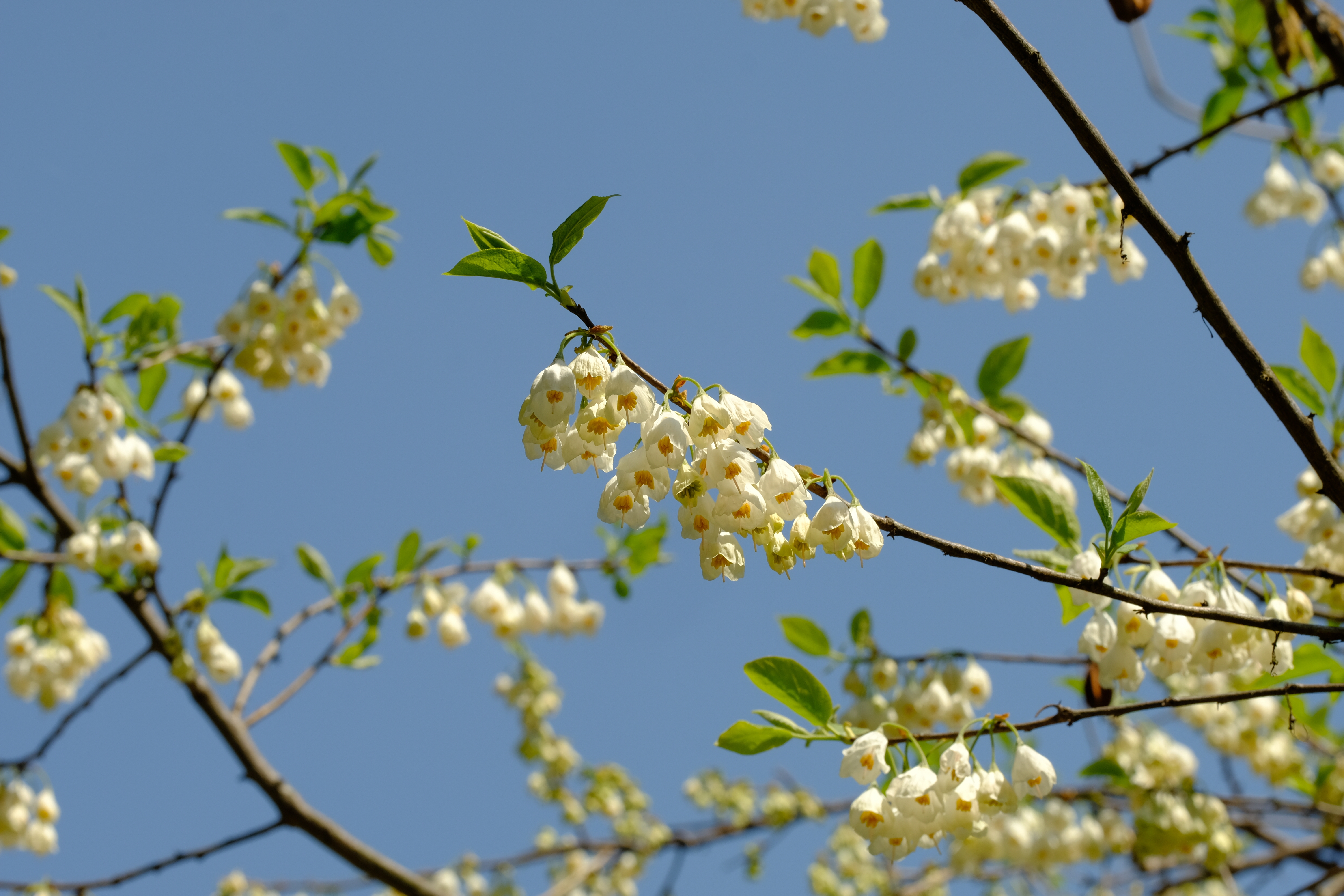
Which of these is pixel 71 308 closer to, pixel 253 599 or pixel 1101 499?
pixel 253 599

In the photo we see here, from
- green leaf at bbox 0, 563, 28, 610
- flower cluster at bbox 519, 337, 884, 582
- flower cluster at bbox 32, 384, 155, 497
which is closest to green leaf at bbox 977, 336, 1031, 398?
flower cluster at bbox 519, 337, 884, 582

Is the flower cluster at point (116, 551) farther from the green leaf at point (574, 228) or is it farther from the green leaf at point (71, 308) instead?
the green leaf at point (574, 228)

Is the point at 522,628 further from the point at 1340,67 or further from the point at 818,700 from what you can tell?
the point at 1340,67

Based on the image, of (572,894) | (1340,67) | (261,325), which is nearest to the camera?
(1340,67)

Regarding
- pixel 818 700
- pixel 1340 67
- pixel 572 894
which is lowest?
pixel 818 700

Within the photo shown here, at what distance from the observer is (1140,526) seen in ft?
7.02

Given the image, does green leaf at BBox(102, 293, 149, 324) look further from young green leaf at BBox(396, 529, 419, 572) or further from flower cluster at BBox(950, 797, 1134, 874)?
flower cluster at BBox(950, 797, 1134, 874)

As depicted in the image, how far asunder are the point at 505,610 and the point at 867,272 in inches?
131

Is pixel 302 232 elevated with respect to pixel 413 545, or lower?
→ elevated

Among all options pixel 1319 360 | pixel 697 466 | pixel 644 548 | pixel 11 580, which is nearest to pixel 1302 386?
pixel 1319 360

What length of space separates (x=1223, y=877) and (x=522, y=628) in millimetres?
4127

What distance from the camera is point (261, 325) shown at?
495 cm

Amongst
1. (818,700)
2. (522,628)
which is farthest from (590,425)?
(522,628)

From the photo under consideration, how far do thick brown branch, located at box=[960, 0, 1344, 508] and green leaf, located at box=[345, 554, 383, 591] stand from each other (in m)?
3.92
